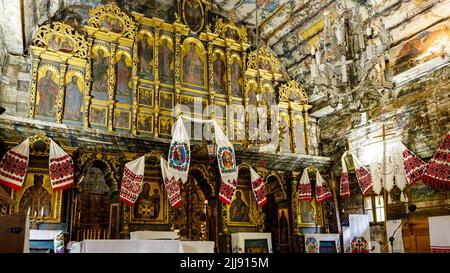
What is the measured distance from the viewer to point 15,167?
8.55 m

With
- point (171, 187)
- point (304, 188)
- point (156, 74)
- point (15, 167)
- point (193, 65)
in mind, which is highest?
point (193, 65)

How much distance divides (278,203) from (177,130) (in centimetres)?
454

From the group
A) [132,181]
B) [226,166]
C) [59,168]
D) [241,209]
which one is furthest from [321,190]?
[59,168]

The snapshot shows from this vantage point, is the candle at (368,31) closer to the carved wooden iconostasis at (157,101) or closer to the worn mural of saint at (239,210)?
the carved wooden iconostasis at (157,101)

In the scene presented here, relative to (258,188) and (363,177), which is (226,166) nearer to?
(258,188)

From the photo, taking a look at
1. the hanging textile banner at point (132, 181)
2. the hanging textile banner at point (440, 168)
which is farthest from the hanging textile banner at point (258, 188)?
the hanging textile banner at point (440, 168)

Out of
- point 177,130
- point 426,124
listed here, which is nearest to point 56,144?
point 177,130

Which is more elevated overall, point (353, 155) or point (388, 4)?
point (388, 4)

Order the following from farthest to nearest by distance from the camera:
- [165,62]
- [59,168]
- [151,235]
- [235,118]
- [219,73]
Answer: [219,73]
[235,118]
[165,62]
[151,235]
[59,168]

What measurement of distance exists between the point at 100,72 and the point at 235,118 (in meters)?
4.13

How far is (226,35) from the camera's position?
13.1 metres
